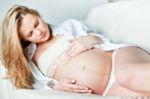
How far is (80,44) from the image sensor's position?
1.75m

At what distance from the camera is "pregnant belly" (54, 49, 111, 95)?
1.63 metres

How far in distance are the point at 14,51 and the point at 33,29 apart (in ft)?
0.48

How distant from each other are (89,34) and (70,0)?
45 centimetres

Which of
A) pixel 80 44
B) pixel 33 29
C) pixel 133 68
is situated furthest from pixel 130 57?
pixel 33 29

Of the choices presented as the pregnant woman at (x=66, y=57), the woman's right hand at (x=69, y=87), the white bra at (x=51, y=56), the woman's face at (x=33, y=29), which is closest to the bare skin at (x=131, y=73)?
the pregnant woman at (x=66, y=57)

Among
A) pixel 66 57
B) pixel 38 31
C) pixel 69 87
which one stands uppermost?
pixel 38 31

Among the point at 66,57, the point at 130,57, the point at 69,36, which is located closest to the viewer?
the point at 130,57

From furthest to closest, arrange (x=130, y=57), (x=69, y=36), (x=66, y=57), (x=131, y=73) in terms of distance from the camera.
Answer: (x=69, y=36) < (x=66, y=57) < (x=130, y=57) < (x=131, y=73)

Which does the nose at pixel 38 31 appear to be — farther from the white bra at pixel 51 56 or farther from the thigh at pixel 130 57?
the thigh at pixel 130 57

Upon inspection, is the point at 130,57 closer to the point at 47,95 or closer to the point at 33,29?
the point at 47,95

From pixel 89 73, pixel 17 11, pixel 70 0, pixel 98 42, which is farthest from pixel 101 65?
pixel 70 0

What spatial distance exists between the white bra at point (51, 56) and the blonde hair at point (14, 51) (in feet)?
0.26

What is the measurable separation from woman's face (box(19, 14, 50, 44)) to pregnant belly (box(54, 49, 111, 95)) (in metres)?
0.19

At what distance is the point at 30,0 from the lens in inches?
86.0
